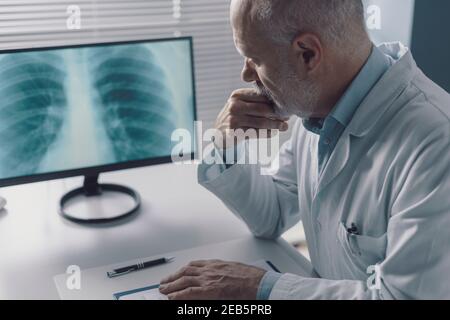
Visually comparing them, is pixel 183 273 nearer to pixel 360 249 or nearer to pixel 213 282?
pixel 213 282

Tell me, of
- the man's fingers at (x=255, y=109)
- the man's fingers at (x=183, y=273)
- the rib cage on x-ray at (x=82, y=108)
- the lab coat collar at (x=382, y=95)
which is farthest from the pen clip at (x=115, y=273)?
the lab coat collar at (x=382, y=95)

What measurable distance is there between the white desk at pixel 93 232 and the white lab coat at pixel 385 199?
0.14m

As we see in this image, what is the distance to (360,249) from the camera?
3.51 feet

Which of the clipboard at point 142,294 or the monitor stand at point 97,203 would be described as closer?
the clipboard at point 142,294

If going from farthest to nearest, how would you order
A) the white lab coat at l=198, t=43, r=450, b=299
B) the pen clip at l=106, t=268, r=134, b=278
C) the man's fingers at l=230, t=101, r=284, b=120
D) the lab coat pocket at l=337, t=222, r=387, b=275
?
the man's fingers at l=230, t=101, r=284, b=120
the pen clip at l=106, t=268, r=134, b=278
the lab coat pocket at l=337, t=222, r=387, b=275
the white lab coat at l=198, t=43, r=450, b=299

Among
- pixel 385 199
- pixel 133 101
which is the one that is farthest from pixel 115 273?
pixel 385 199

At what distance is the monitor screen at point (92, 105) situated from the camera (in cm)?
130

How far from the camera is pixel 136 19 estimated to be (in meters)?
2.12

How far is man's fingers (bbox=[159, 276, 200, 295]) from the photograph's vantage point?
1076mm

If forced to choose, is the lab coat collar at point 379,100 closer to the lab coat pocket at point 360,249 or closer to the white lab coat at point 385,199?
the white lab coat at point 385,199

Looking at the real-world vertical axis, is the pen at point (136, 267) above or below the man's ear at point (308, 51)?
below

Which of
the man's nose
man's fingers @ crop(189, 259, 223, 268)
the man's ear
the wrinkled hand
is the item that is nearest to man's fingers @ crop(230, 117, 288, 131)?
the wrinkled hand

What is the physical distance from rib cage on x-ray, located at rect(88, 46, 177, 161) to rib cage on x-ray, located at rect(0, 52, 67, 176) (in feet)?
0.31

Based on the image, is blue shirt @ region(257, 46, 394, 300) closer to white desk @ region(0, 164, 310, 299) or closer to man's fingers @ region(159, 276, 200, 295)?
man's fingers @ region(159, 276, 200, 295)
